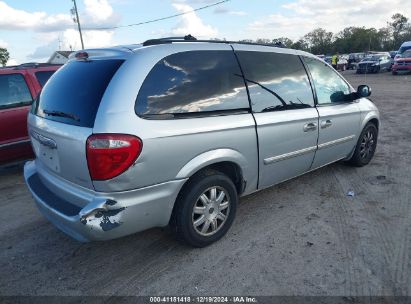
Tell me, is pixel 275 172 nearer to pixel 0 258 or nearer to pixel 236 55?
pixel 236 55

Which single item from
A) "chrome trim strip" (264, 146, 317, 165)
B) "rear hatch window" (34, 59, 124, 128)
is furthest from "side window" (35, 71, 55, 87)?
"chrome trim strip" (264, 146, 317, 165)

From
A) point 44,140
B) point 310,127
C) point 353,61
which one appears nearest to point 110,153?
point 44,140

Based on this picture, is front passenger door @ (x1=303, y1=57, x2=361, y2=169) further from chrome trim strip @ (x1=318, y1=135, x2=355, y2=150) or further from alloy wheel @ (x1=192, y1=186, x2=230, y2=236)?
alloy wheel @ (x1=192, y1=186, x2=230, y2=236)

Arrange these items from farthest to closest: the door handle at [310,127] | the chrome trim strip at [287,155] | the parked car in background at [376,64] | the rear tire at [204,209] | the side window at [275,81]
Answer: the parked car in background at [376,64] < the door handle at [310,127] < the chrome trim strip at [287,155] < the side window at [275,81] < the rear tire at [204,209]

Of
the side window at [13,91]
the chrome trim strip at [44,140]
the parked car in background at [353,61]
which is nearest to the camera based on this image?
the chrome trim strip at [44,140]

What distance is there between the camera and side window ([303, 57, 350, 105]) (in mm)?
4301

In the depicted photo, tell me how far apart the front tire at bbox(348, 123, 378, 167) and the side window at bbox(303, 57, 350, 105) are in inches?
32.5

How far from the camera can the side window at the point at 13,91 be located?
5.32 metres

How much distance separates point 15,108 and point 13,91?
29 cm

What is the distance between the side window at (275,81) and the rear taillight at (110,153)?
141 centimetres

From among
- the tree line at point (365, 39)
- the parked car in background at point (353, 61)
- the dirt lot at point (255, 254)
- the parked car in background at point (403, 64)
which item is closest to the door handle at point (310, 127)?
the dirt lot at point (255, 254)

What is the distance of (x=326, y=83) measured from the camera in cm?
448

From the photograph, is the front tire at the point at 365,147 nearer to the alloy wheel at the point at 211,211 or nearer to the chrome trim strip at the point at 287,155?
the chrome trim strip at the point at 287,155

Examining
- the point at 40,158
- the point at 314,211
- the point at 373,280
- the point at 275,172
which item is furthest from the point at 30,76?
the point at 373,280
